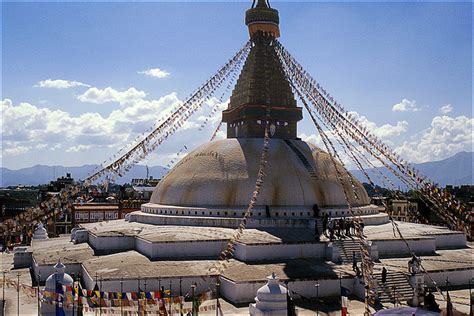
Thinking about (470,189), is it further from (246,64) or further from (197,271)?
(197,271)

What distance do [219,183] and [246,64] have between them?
6.54m

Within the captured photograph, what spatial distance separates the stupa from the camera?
14930mm

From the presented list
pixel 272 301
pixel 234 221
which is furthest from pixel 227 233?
pixel 272 301

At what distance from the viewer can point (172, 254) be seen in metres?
16.9

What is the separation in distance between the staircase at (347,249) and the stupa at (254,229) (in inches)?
1.6

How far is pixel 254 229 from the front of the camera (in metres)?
18.7

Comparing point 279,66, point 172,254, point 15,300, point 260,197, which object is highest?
point 279,66

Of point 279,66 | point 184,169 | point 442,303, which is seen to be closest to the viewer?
point 442,303

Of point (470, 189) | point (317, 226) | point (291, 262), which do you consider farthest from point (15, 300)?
point (470, 189)

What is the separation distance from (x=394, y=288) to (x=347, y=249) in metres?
2.58

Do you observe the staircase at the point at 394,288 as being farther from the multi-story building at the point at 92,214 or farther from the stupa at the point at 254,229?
the multi-story building at the point at 92,214

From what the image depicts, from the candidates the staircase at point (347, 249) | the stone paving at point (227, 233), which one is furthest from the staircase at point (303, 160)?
the staircase at point (347, 249)

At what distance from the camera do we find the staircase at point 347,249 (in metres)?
16.6

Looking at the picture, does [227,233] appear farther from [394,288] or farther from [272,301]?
[272,301]
